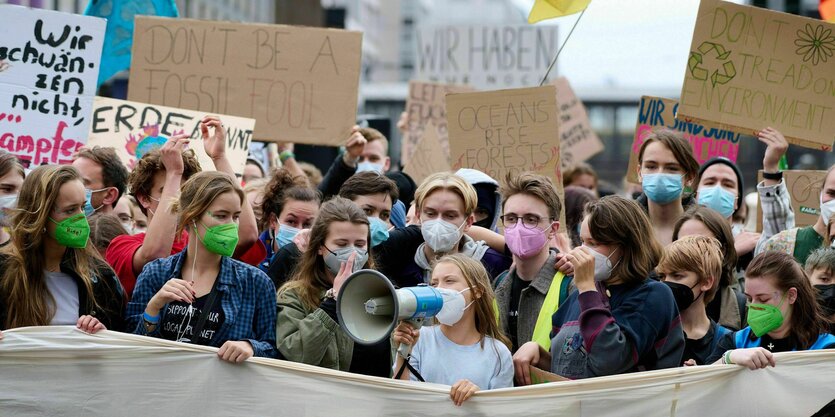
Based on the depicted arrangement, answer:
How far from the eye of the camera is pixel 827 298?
5066 millimetres

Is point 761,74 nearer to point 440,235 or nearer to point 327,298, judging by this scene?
point 440,235

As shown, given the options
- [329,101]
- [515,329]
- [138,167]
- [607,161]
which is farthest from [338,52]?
[607,161]

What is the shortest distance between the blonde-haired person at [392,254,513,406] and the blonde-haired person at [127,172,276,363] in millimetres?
544

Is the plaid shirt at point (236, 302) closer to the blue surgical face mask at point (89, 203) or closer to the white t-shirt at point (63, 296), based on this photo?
the white t-shirt at point (63, 296)

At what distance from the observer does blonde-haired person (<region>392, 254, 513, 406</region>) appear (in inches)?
174

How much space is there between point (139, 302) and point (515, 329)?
1.55 metres

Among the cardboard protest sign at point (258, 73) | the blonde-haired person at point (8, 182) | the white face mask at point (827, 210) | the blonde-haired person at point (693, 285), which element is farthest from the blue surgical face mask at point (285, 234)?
the white face mask at point (827, 210)

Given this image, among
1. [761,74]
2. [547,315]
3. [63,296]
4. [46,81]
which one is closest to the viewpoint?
[63,296]

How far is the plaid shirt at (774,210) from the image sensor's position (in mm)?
6293

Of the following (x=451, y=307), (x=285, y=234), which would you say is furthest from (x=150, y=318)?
(x=285, y=234)

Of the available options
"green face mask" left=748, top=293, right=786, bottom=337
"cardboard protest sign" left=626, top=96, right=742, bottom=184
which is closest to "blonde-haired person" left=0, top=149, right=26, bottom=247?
"green face mask" left=748, top=293, right=786, bottom=337

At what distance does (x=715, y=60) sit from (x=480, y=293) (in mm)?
3191

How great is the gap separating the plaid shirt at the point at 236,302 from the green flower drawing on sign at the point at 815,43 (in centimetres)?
387

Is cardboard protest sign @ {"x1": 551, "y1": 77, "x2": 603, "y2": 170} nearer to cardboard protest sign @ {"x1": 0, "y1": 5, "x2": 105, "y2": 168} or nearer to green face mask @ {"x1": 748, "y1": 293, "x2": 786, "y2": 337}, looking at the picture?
cardboard protest sign @ {"x1": 0, "y1": 5, "x2": 105, "y2": 168}
